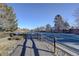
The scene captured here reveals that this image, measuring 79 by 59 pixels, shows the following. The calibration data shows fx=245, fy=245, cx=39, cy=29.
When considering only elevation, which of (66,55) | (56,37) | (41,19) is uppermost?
(41,19)

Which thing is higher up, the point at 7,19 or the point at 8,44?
the point at 7,19

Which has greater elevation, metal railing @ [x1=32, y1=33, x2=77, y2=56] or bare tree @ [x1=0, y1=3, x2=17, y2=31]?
bare tree @ [x1=0, y1=3, x2=17, y2=31]

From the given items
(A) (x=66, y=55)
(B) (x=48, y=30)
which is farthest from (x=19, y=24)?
(A) (x=66, y=55)

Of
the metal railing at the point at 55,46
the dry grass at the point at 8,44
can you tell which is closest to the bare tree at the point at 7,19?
the dry grass at the point at 8,44

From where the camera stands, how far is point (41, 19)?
350cm

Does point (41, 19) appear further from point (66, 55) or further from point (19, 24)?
point (66, 55)

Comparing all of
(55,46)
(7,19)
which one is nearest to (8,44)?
(7,19)

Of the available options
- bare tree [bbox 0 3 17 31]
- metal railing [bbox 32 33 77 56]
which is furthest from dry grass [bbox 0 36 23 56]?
metal railing [bbox 32 33 77 56]

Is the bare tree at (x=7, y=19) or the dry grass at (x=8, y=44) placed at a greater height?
the bare tree at (x=7, y=19)

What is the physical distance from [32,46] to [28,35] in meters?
0.17

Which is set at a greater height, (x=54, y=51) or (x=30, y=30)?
(x=30, y=30)

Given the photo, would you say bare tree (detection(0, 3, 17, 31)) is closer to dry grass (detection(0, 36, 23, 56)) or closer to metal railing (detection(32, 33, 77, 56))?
dry grass (detection(0, 36, 23, 56))

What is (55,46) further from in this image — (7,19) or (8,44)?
(7,19)

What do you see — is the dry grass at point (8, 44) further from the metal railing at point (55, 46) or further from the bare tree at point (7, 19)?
the metal railing at point (55, 46)
